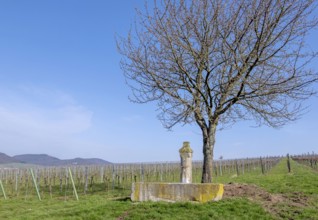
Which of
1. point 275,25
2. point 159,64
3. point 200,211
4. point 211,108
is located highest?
point 275,25

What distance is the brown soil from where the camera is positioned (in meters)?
10.2

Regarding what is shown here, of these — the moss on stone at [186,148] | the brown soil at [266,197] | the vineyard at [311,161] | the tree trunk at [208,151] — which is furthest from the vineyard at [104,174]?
the moss on stone at [186,148]

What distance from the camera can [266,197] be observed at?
11055 millimetres

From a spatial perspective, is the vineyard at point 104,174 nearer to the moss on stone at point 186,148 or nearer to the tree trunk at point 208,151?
the tree trunk at point 208,151

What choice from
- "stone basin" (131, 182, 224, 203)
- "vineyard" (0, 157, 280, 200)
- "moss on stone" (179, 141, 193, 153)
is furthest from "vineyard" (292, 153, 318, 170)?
"stone basin" (131, 182, 224, 203)

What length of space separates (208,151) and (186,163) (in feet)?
7.67

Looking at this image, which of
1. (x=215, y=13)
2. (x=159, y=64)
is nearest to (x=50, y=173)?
(x=159, y=64)

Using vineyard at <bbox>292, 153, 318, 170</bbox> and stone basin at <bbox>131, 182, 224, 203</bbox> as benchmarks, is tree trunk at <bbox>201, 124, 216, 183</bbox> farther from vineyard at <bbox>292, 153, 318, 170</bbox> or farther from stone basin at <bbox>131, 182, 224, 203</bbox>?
vineyard at <bbox>292, 153, 318, 170</bbox>

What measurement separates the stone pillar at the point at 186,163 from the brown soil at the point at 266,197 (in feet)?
4.39

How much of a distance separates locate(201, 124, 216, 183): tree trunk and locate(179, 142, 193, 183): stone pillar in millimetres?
1958

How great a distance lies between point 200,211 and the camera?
9.55 meters

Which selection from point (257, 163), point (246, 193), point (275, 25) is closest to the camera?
point (246, 193)

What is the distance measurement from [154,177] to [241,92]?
25977 mm

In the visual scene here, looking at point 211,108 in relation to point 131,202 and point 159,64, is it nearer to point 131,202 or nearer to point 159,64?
point 159,64
